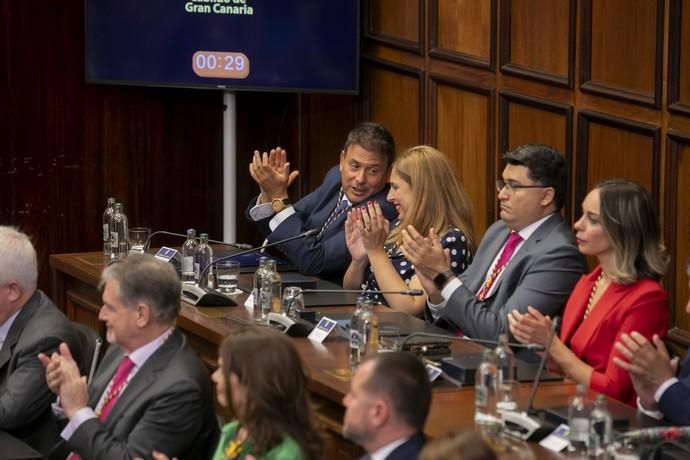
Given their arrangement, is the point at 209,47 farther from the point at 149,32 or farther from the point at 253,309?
the point at 253,309

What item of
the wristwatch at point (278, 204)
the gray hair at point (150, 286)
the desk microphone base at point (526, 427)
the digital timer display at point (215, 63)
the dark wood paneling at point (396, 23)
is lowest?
the desk microphone base at point (526, 427)

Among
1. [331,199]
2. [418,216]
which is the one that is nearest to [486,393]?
[418,216]

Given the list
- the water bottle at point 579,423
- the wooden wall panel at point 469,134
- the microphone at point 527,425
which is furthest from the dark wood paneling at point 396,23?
the water bottle at point 579,423

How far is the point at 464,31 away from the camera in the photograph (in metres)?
6.04

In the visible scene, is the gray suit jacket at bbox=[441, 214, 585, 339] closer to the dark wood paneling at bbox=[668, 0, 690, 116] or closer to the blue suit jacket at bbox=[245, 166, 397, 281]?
the dark wood paneling at bbox=[668, 0, 690, 116]

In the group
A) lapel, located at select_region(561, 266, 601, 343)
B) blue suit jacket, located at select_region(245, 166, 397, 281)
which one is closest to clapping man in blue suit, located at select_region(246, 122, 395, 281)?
Answer: blue suit jacket, located at select_region(245, 166, 397, 281)

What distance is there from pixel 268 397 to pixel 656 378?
1.16m

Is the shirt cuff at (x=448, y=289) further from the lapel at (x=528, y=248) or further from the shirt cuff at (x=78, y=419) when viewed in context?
the shirt cuff at (x=78, y=419)

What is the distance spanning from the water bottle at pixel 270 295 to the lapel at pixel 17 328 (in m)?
0.82

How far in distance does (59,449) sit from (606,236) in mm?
1741

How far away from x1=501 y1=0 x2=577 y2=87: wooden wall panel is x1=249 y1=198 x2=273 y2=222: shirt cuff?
1194 millimetres

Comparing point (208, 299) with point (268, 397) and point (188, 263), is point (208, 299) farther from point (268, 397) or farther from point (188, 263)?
point (268, 397)

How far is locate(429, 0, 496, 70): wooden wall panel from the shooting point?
19.2 ft

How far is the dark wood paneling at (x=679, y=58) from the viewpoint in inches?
188
